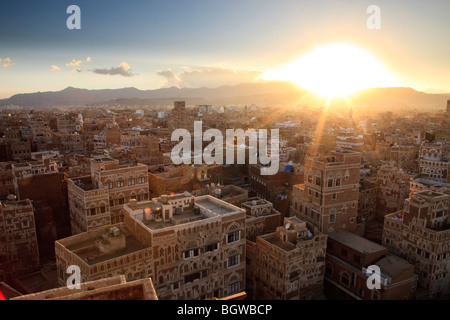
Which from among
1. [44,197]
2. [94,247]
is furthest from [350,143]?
[94,247]

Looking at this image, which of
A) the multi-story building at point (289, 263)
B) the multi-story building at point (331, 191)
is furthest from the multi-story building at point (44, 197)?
the multi-story building at point (331, 191)

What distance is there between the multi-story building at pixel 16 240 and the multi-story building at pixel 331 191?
99.7 ft

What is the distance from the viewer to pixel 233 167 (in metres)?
61.0

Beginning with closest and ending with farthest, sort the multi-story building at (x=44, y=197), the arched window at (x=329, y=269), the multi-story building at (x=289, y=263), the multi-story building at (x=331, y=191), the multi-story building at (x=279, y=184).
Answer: the multi-story building at (x=289, y=263), the arched window at (x=329, y=269), the multi-story building at (x=331, y=191), the multi-story building at (x=44, y=197), the multi-story building at (x=279, y=184)

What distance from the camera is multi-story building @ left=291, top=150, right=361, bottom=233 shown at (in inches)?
1500

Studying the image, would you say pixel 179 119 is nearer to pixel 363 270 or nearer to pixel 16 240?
pixel 16 240

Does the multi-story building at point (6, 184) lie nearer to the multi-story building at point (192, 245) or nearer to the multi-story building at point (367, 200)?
the multi-story building at point (192, 245)

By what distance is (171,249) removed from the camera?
27.2m

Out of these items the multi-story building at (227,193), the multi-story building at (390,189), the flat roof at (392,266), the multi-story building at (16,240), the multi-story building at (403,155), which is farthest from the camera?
the multi-story building at (403,155)

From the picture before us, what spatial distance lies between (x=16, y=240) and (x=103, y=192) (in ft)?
→ 32.1

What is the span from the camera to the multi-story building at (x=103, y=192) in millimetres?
36031

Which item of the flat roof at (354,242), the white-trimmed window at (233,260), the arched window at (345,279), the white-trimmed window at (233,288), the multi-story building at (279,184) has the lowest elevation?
Answer: the arched window at (345,279)

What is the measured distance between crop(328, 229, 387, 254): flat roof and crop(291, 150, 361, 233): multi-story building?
3.75ft

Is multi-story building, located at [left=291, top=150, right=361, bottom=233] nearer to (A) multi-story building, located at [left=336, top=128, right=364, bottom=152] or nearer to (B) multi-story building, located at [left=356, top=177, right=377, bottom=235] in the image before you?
(B) multi-story building, located at [left=356, top=177, right=377, bottom=235]
